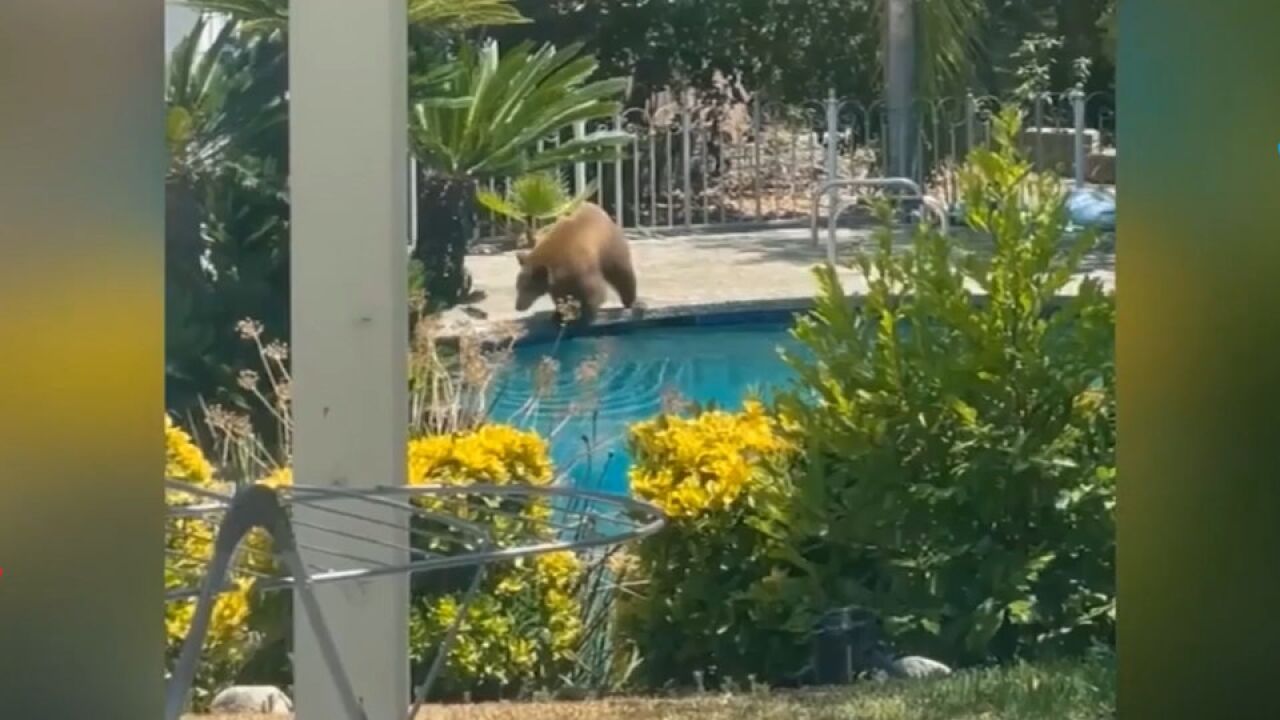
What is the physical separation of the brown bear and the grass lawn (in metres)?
1.13

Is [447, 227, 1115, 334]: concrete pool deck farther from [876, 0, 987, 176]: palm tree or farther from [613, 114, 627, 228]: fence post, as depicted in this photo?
[876, 0, 987, 176]: palm tree

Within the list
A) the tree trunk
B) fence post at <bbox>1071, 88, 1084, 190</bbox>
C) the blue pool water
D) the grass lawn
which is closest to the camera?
the grass lawn

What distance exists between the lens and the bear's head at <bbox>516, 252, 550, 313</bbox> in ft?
17.7

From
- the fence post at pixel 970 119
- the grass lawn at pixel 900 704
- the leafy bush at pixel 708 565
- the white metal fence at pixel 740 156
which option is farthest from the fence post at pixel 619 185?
the grass lawn at pixel 900 704

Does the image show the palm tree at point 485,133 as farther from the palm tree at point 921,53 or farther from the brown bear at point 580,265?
the palm tree at point 921,53

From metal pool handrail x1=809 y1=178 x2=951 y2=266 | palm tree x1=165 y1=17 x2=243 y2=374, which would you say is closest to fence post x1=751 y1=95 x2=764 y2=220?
metal pool handrail x1=809 y1=178 x2=951 y2=266

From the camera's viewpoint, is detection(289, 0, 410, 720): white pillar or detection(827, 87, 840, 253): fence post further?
detection(827, 87, 840, 253): fence post

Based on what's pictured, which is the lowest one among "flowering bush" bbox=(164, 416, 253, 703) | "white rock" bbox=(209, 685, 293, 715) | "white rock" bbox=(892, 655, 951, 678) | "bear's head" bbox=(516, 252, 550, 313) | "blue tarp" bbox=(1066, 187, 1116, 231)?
"white rock" bbox=(209, 685, 293, 715)

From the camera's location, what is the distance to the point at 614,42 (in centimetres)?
553

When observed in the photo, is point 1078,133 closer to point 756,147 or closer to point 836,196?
point 836,196

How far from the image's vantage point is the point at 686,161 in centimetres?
557
